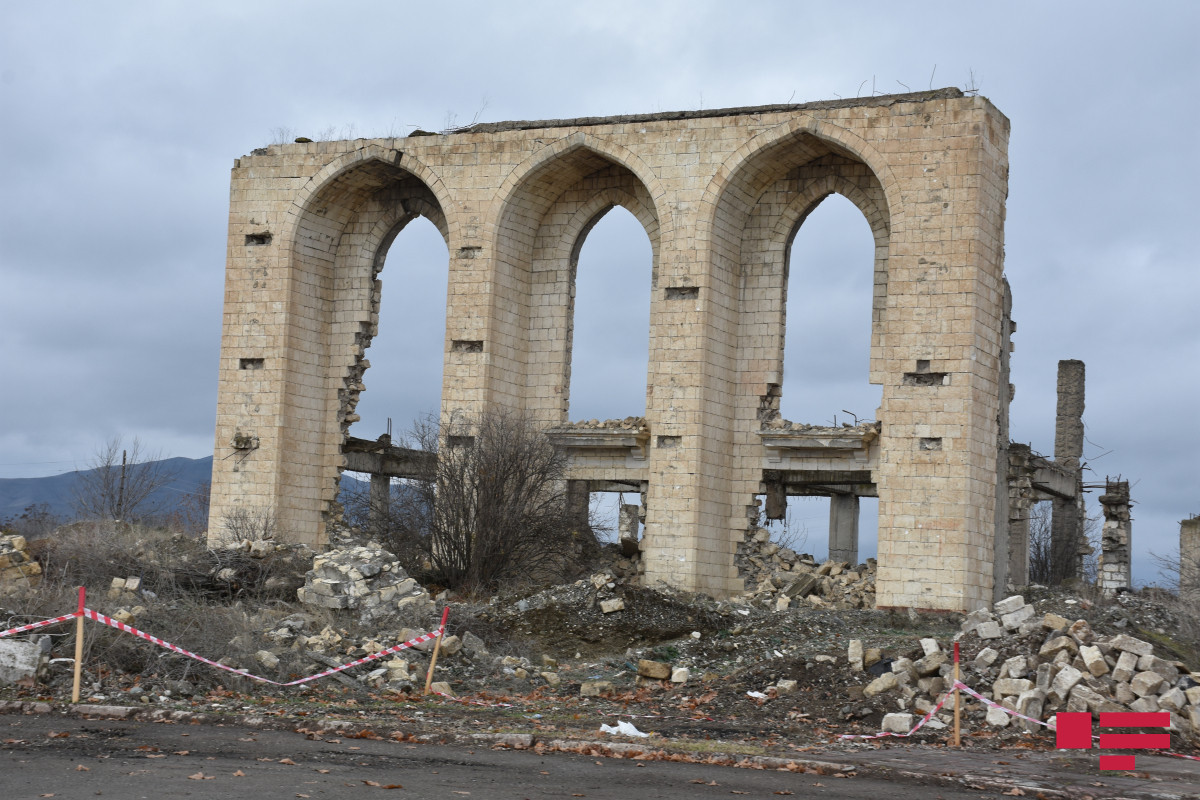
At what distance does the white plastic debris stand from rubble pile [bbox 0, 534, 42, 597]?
318 inches

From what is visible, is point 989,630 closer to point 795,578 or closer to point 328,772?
point 328,772

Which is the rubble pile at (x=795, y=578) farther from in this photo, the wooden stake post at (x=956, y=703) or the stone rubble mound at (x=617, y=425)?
the wooden stake post at (x=956, y=703)

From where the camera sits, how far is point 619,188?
24625mm

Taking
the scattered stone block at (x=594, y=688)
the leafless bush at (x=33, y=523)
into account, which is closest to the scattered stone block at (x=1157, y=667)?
the scattered stone block at (x=594, y=688)

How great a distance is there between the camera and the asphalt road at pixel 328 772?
27.0 feet

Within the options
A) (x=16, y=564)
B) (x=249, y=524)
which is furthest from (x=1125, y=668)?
(x=249, y=524)

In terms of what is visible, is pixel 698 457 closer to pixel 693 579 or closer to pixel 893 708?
pixel 693 579

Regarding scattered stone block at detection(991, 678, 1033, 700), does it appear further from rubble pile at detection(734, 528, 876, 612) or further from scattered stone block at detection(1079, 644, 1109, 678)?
rubble pile at detection(734, 528, 876, 612)

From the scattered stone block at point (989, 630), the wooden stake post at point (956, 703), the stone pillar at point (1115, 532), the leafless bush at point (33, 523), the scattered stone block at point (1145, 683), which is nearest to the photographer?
the wooden stake post at point (956, 703)

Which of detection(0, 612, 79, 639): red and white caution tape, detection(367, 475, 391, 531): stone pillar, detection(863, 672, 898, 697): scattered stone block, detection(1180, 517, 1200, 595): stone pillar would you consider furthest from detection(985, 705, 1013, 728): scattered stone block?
detection(367, 475, 391, 531): stone pillar

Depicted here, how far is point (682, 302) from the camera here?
74.4 feet

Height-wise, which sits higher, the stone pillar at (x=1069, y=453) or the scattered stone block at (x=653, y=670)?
the stone pillar at (x=1069, y=453)

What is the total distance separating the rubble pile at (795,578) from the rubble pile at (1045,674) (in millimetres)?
7568

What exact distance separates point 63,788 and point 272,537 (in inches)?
616
